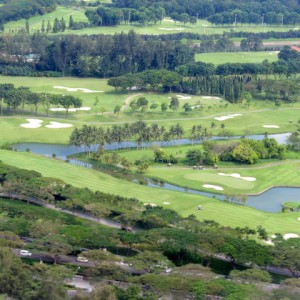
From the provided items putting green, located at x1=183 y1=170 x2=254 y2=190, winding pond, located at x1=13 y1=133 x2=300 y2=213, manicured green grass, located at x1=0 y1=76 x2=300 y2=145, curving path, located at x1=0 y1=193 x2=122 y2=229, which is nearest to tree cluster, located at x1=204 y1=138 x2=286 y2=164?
putting green, located at x1=183 y1=170 x2=254 y2=190

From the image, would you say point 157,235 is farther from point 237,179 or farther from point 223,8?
point 223,8

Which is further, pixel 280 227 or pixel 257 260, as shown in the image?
pixel 280 227

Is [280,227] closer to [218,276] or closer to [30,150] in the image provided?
[218,276]

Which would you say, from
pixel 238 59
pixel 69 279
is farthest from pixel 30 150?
pixel 238 59

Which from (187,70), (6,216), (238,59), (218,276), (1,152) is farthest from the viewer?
(238,59)

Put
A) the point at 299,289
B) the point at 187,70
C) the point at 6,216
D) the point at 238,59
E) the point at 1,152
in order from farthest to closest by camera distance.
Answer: the point at 238,59
the point at 187,70
the point at 1,152
the point at 6,216
the point at 299,289

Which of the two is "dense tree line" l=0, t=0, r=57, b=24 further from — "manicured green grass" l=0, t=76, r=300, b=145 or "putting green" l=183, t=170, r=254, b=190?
"putting green" l=183, t=170, r=254, b=190

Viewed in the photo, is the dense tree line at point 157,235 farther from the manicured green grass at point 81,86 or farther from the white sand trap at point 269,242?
the manicured green grass at point 81,86

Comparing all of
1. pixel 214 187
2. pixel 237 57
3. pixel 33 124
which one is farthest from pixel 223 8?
pixel 214 187
